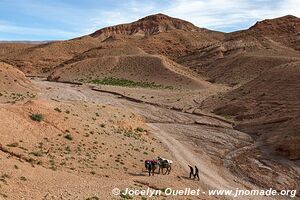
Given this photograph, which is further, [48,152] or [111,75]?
[111,75]

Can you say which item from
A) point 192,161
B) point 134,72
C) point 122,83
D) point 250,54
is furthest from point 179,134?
point 250,54

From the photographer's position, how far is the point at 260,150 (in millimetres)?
30234

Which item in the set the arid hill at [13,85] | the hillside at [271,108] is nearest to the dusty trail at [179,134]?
the arid hill at [13,85]

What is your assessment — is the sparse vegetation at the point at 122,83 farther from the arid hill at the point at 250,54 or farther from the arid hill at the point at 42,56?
the arid hill at the point at 42,56

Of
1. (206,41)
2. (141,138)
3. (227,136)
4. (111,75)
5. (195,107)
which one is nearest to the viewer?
(141,138)

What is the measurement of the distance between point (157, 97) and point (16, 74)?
1756 centimetres

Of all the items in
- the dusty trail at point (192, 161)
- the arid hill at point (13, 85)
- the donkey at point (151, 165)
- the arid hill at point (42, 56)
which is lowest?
the dusty trail at point (192, 161)

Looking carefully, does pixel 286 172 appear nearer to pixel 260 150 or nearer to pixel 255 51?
pixel 260 150

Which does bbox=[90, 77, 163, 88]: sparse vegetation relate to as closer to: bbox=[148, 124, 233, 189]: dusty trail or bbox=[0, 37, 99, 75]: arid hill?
bbox=[0, 37, 99, 75]: arid hill

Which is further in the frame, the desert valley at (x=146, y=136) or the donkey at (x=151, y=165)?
the donkey at (x=151, y=165)

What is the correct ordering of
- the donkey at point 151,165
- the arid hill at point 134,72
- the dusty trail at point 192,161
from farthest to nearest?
the arid hill at point 134,72
the dusty trail at point 192,161
the donkey at point 151,165

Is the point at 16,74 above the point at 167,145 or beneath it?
above

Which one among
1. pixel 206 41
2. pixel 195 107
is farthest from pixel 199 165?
pixel 206 41

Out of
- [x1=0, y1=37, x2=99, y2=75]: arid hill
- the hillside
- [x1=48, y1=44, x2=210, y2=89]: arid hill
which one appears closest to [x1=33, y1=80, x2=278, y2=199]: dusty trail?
the hillside
